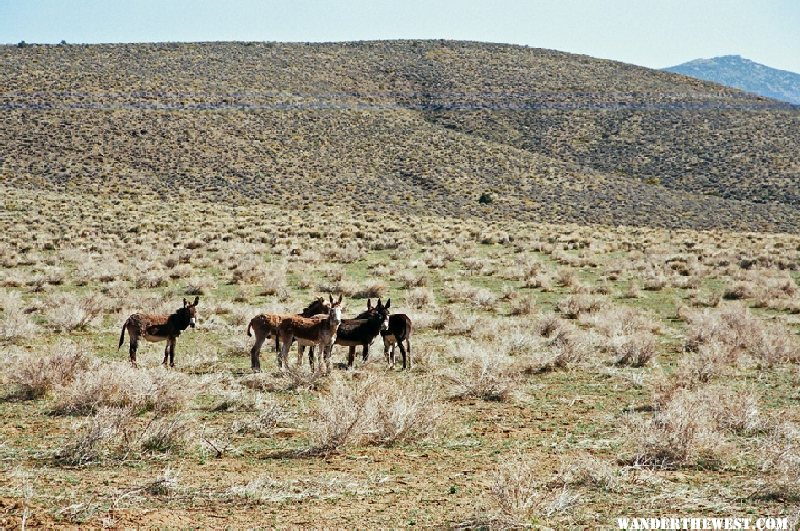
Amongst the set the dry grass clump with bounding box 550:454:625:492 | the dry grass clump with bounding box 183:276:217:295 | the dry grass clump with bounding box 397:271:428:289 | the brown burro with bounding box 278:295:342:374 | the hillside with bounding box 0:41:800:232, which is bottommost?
the dry grass clump with bounding box 183:276:217:295

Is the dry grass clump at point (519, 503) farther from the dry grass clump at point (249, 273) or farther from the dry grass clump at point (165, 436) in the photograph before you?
the dry grass clump at point (249, 273)

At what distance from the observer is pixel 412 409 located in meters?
9.48

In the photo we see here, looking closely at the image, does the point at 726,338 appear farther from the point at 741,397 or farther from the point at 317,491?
the point at 317,491

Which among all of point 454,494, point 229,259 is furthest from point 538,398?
point 229,259

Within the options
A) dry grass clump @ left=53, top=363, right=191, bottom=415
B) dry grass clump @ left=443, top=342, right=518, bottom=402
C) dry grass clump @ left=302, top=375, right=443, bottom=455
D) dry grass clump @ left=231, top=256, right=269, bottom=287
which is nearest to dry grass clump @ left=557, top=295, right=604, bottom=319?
dry grass clump @ left=443, top=342, right=518, bottom=402

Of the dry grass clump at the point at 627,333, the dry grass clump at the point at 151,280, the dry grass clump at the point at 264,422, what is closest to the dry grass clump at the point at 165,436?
the dry grass clump at the point at 264,422

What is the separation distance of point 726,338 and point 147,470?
43.4 feet

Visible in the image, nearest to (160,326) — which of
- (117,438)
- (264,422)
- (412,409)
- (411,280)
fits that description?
(264,422)

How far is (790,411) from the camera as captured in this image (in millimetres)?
10898

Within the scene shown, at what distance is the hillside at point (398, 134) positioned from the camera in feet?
198

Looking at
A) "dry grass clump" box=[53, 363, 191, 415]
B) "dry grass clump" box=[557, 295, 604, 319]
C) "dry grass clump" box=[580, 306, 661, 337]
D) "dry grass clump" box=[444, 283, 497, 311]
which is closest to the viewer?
"dry grass clump" box=[53, 363, 191, 415]

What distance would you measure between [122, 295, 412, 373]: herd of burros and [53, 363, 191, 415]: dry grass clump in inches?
107

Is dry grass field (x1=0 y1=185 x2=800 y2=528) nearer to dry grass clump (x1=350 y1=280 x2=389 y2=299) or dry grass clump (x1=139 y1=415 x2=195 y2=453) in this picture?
dry grass clump (x1=139 y1=415 x2=195 y2=453)

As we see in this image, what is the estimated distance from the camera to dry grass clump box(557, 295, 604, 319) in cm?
2152
